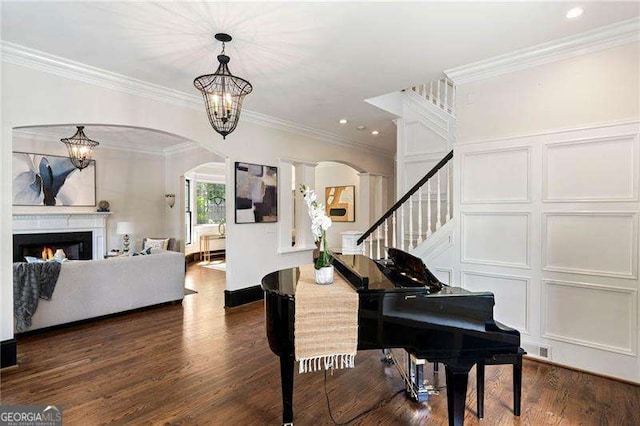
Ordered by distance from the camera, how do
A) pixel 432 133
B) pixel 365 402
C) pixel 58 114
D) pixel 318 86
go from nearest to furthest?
pixel 365 402 < pixel 58 114 < pixel 318 86 < pixel 432 133

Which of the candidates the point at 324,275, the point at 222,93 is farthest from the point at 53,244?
the point at 324,275

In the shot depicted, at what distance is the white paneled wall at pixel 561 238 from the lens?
270cm

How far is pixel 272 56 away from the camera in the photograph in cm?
312

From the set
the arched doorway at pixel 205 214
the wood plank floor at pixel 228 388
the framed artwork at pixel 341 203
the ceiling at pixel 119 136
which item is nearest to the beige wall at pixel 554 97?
the wood plank floor at pixel 228 388

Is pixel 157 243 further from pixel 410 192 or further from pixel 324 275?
pixel 324 275

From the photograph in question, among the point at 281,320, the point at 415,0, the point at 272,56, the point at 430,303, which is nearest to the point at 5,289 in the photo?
the point at 281,320

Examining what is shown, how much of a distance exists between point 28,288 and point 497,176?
5.27m

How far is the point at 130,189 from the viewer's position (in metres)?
7.44

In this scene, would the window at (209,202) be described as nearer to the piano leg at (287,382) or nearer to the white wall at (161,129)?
the white wall at (161,129)

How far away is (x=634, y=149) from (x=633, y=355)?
1703 mm

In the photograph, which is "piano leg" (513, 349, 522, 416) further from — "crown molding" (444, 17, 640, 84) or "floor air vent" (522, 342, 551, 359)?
"crown molding" (444, 17, 640, 84)

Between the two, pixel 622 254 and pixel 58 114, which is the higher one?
pixel 58 114

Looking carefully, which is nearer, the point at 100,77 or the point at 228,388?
the point at 228,388

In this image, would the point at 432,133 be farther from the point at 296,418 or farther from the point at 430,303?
the point at 296,418
